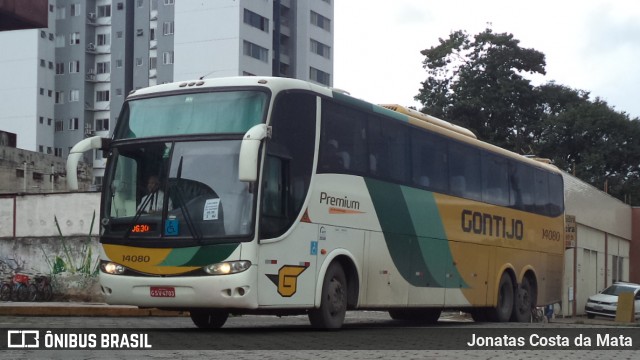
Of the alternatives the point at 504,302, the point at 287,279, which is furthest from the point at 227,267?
the point at 504,302

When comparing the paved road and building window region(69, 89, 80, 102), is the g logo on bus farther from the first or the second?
building window region(69, 89, 80, 102)

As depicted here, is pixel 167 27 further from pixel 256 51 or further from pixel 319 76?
pixel 319 76

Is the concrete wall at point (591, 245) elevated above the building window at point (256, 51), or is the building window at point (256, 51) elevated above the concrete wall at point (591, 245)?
the building window at point (256, 51)

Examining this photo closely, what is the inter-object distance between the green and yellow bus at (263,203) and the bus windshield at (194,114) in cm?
2

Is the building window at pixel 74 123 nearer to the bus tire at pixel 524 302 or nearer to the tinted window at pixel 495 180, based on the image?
the bus tire at pixel 524 302

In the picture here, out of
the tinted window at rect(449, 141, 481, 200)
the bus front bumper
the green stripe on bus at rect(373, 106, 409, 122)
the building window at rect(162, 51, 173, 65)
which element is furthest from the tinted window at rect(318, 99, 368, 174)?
the building window at rect(162, 51, 173, 65)

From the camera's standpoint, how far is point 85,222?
33750 millimetres

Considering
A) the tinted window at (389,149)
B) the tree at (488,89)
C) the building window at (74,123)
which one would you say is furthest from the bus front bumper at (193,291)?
the building window at (74,123)

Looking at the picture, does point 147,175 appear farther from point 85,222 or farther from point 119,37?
point 119,37

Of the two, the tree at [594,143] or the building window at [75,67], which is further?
the building window at [75,67]

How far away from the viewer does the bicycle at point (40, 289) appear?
32.5 m

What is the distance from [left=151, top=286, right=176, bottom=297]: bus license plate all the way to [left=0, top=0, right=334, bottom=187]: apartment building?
63274 millimetres

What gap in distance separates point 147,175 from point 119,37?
75030 mm

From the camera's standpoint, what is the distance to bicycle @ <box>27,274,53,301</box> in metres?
32.5
